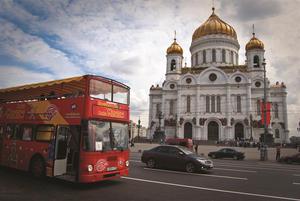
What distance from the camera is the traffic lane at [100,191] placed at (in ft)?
24.3

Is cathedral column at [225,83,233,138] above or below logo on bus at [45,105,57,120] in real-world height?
above

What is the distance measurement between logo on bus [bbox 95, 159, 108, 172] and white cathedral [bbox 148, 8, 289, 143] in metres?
44.1

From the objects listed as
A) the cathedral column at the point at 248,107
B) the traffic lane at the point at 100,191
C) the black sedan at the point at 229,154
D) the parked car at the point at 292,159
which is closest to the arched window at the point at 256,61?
the cathedral column at the point at 248,107

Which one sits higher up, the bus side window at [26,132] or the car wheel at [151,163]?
the bus side window at [26,132]

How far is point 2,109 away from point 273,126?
53.5m

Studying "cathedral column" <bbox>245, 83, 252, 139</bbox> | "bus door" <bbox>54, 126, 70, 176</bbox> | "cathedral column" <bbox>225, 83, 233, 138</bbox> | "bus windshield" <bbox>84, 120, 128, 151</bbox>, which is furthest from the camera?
"cathedral column" <bbox>225, 83, 233, 138</bbox>

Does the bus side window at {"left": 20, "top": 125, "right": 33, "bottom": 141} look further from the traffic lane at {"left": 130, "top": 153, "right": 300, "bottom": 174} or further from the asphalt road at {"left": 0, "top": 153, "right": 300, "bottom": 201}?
the traffic lane at {"left": 130, "top": 153, "right": 300, "bottom": 174}

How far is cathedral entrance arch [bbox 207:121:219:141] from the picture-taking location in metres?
53.7

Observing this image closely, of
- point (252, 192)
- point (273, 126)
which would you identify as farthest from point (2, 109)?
point (273, 126)

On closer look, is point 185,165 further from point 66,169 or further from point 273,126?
point 273,126

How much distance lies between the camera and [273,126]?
54656 mm

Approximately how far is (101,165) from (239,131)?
4856cm

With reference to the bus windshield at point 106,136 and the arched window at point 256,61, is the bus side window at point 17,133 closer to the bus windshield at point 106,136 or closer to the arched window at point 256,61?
the bus windshield at point 106,136

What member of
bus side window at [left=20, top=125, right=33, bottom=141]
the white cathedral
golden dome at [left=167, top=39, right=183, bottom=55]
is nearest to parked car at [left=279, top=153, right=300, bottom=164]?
bus side window at [left=20, top=125, right=33, bottom=141]
